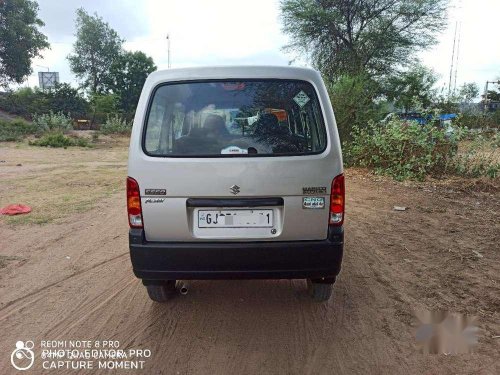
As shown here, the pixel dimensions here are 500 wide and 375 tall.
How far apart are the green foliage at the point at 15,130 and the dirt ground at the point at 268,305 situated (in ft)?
61.4

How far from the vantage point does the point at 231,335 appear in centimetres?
307

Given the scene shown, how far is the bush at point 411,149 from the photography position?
30.7 ft

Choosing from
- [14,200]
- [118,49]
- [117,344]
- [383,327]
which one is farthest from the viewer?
[118,49]

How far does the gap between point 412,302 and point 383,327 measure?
586 millimetres

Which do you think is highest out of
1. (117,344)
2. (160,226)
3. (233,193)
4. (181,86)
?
(181,86)

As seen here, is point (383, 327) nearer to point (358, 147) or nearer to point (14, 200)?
point (14, 200)

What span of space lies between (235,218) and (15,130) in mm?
26219

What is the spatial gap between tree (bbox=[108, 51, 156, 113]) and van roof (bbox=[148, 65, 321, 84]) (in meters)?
42.6

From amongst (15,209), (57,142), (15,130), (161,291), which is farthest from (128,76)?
(161,291)

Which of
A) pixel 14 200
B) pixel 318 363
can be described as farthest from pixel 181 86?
pixel 14 200

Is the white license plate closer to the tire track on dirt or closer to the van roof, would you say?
the van roof

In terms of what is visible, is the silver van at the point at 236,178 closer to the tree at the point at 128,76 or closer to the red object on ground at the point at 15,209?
the red object on ground at the point at 15,209

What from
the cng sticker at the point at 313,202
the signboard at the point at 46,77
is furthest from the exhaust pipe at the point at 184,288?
the signboard at the point at 46,77

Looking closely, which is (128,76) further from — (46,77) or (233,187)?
(233,187)
